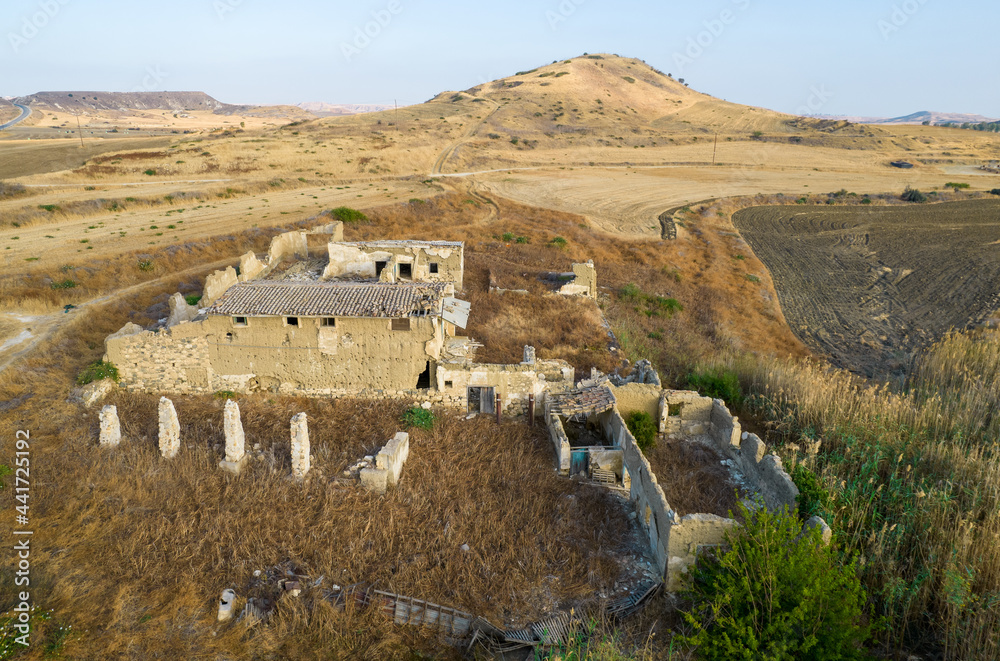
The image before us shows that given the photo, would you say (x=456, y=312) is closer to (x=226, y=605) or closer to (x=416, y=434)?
(x=416, y=434)

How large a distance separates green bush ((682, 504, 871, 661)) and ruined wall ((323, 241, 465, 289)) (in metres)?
18.4

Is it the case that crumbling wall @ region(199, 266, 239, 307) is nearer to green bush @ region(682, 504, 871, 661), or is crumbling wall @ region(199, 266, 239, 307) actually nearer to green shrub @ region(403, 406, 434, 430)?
green shrub @ region(403, 406, 434, 430)

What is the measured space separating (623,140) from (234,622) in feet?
286

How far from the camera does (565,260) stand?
3359 centimetres

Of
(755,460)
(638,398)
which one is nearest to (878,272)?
(638,398)

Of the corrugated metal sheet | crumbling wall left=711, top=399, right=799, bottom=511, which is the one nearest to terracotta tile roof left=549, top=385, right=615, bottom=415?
crumbling wall left=711, top=399, right=799, bottom=511

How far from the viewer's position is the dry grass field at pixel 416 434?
30.3 feet

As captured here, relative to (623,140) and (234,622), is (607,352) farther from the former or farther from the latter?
(623,140)

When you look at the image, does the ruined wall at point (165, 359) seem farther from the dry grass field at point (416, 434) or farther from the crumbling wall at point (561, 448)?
the crumbling wall at point (561, 448)

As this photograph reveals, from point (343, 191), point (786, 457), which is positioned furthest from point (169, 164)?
point (786, 457)

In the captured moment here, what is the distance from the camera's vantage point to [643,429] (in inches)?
572

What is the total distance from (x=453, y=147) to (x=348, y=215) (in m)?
40.5

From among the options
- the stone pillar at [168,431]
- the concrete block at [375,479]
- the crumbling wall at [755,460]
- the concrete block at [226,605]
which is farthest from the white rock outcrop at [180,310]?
the crumbling wall at [755,460]

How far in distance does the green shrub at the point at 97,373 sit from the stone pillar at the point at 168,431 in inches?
176
